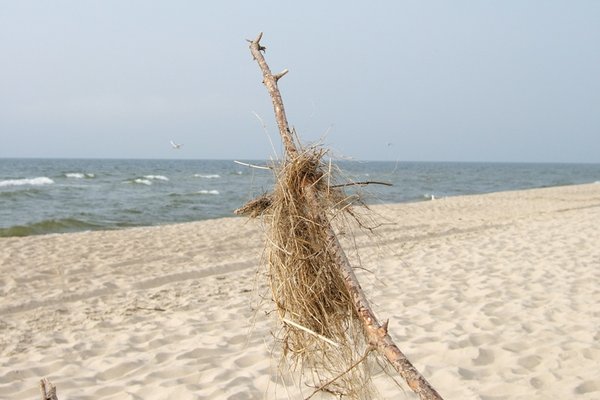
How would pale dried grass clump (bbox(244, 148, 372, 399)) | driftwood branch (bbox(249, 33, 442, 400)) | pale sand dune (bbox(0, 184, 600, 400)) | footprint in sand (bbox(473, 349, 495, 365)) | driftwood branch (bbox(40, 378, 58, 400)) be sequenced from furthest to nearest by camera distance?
footprint in sand (bbox(473, 349, 495, 365)) → pale sand dune (bbox(0, 184, 600, 400)) → pale dried grass clump (bbox(244, 148, 372, 399)) → driftwood branch (bbox(249, 33, 442, 400)) → driftwood branch (bbox(40, 378, 58, 400))

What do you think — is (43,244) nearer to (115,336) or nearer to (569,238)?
(115,336)

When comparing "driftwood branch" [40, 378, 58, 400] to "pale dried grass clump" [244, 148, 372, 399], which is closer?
"driftwood branch" [40, 378, 58, 400]

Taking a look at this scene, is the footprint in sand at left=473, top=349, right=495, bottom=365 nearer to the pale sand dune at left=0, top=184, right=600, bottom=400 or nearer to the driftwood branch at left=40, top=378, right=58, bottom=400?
the pale sand dune at left=0, top=184, right=600, bottom=400

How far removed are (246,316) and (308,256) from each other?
385cm

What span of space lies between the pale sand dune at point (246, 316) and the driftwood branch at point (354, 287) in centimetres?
39

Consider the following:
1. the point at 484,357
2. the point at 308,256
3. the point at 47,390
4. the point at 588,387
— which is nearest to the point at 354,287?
the point at 308,256

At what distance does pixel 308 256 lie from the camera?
224 centimetres

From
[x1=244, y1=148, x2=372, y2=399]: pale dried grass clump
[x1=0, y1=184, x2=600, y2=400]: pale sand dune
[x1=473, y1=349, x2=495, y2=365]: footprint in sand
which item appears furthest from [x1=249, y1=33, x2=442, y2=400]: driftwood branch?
[x1=473, y1=349, x2=495, y2=365]: footprint in sand

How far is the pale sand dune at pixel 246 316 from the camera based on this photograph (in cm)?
395

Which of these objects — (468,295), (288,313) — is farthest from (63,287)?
(288,313)

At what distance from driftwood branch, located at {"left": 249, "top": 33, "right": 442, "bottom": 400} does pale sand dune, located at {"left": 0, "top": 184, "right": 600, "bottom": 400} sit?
39 centimetres

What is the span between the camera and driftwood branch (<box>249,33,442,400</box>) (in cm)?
197

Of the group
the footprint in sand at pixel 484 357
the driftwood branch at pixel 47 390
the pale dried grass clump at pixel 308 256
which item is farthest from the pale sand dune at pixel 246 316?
the driftwood branch at pixel 47 390

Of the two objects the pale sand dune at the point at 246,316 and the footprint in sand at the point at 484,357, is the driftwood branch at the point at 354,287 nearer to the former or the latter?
the pale sand dune at the point at 246,316
